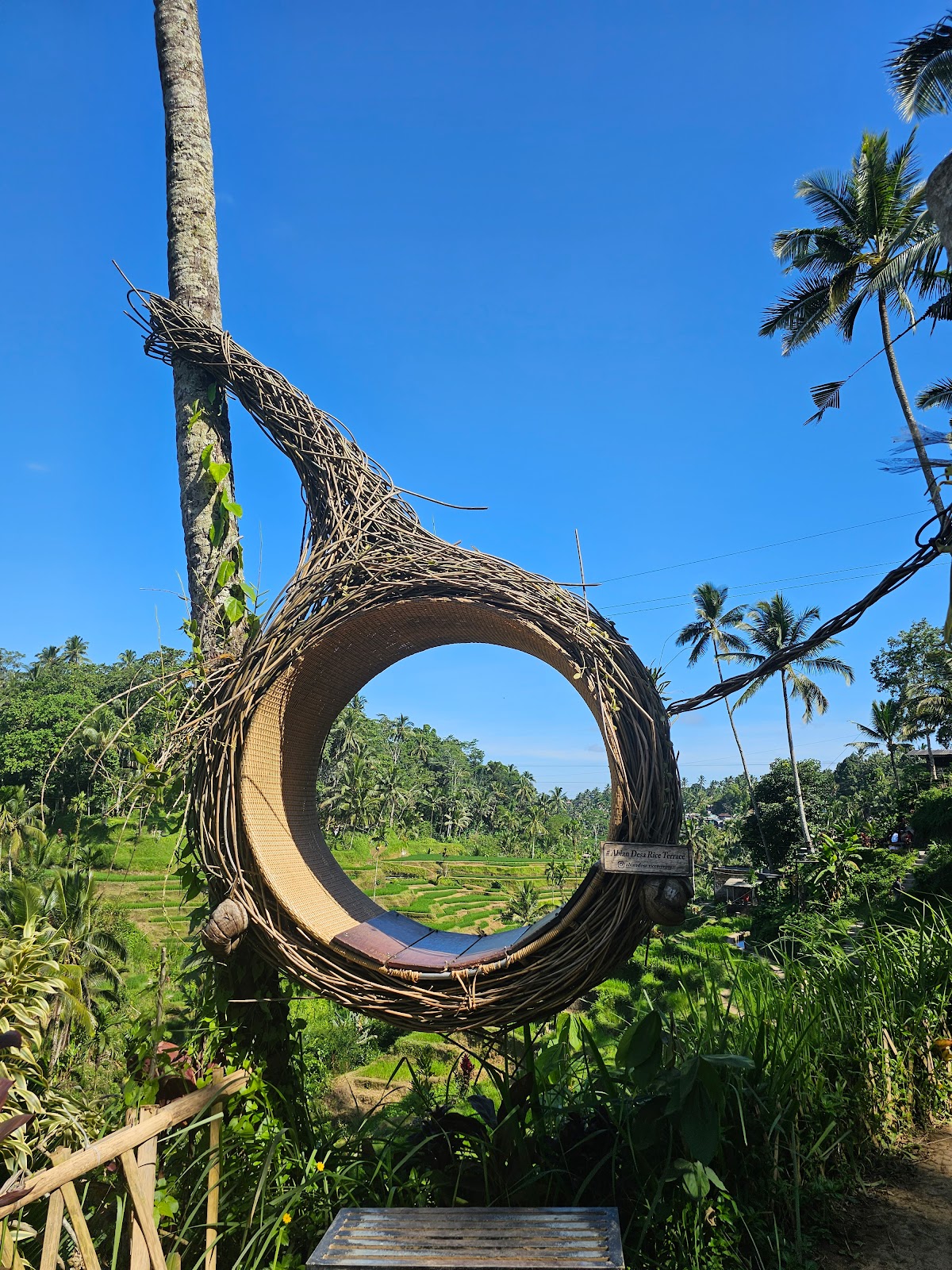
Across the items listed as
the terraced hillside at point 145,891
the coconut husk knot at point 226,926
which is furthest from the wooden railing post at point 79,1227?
the terraced hillside at point 145,891

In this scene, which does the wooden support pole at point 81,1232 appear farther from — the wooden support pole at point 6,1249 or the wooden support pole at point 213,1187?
the wooden support pole at point 213,1187

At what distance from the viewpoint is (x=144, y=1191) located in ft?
5.22

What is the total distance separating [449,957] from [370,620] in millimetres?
988

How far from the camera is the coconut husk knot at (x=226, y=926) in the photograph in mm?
2043

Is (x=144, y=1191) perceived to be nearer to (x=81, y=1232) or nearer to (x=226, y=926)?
(x=81, y=1232)

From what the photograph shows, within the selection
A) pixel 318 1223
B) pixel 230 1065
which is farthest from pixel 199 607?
pixel 318 1223

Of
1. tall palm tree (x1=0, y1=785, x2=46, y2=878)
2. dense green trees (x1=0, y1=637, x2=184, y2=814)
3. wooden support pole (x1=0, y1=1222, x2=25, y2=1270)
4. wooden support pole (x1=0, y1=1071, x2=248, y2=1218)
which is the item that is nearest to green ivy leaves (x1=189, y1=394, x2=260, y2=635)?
tall palm tree (x1=0, y1=785, x2=46, y2=878)

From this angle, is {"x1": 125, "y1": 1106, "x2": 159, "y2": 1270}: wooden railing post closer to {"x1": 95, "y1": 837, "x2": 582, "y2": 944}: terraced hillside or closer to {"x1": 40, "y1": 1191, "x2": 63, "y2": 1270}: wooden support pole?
{"x1": 40, "y1": 1191, "x2": 63, "y2": 1270}: wooden support pole

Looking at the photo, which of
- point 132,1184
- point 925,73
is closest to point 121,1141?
point 132,1184

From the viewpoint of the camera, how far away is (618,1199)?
191 centimetres

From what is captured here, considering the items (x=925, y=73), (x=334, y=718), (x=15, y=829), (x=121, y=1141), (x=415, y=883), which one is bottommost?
(x=415, y=883)

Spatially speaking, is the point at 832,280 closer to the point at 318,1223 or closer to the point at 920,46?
the point at 920,46

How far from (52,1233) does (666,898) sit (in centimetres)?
138

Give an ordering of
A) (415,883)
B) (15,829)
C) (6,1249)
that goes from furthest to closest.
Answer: (415,883)
(15,829)
(6,1249)
